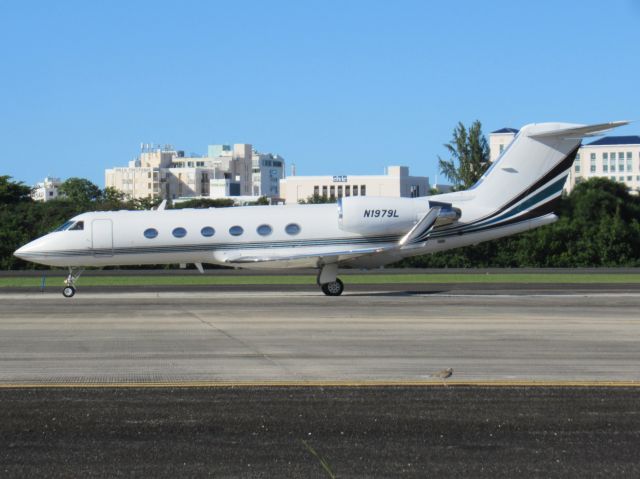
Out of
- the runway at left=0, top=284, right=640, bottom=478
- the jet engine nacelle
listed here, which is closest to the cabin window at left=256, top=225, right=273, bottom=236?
the jet engine nacelle

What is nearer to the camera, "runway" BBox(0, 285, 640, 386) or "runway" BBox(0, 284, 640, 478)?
"runway" BBox(0, 284, 640, 478)

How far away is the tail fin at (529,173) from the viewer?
109 feet

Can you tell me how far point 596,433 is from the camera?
10.0 metres

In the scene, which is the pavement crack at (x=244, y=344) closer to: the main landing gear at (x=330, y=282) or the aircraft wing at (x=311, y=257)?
the aircraft wing at (x=311, y=257)

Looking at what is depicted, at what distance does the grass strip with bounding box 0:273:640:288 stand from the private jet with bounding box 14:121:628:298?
804 centimetres

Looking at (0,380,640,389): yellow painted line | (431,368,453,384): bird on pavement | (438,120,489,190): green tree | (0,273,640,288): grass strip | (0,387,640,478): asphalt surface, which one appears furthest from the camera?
(438,120,489,190): green tree

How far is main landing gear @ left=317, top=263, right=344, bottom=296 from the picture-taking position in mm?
32375

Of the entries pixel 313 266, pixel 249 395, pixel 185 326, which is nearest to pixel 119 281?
pixel 313 266

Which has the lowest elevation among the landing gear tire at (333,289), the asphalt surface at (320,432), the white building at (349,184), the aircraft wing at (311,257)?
the landing gear tire at (333,289)

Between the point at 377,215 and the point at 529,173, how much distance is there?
18.0ft

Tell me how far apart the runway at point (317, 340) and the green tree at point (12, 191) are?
83201 mm

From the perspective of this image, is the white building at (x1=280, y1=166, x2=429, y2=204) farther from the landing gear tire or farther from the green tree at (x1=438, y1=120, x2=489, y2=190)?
the landing gear tire

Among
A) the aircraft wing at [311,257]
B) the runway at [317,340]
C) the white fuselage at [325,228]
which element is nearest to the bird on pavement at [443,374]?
the runway at [317,340]

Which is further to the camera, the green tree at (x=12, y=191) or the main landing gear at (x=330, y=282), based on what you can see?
the green tree at (x=12, y=191)
